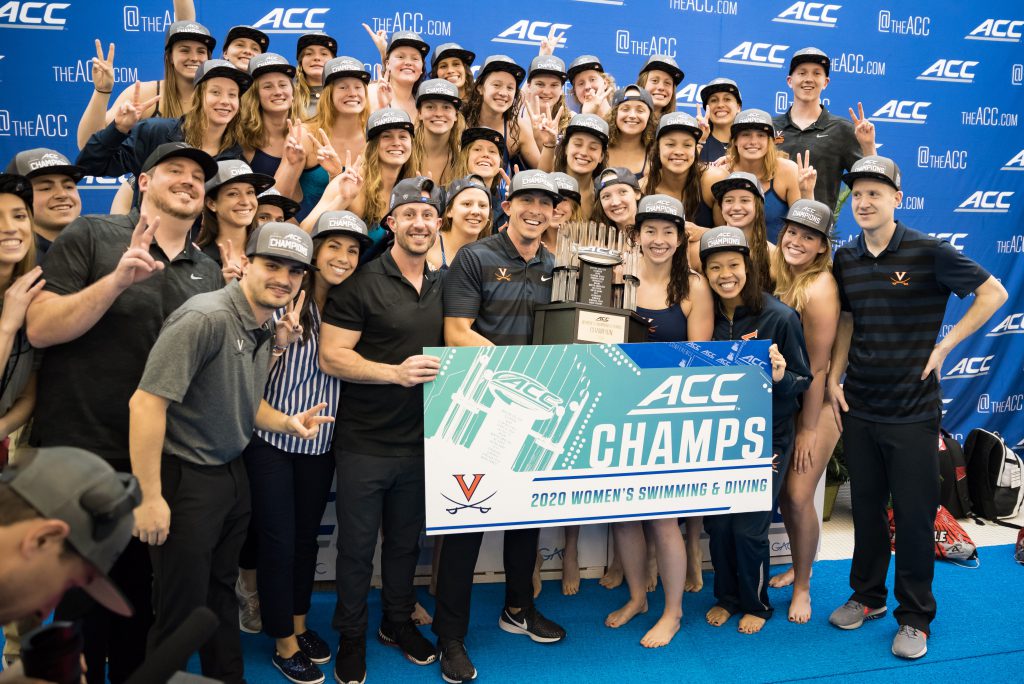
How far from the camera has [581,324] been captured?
151 inches

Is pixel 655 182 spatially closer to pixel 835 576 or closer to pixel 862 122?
pixel 862 122

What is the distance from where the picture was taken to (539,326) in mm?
3928

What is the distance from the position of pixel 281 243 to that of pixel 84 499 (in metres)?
1.80

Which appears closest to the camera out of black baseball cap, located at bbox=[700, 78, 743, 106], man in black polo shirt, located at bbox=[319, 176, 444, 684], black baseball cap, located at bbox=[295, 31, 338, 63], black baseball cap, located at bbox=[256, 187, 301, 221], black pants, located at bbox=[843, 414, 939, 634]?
man in black polo shirt, located at bbox=[319, 176, 444, 684]

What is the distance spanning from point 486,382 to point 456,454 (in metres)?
0.35

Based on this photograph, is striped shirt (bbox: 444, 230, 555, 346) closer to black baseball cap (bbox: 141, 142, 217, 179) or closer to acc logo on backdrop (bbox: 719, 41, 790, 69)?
black baseball cap (bbox: 141, 142, 217, 179)

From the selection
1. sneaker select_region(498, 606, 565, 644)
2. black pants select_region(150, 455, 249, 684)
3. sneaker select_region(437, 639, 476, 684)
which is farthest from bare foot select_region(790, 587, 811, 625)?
black pants select_region(150, 455, 249, 684)

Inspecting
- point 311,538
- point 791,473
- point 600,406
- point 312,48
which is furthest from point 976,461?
point 312,48

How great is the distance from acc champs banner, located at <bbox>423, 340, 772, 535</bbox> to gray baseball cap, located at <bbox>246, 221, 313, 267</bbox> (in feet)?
2.59

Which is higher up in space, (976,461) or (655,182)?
(655,182)

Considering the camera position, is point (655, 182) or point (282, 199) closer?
point (282, 199)

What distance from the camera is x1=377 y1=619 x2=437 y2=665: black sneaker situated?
12.8 ft

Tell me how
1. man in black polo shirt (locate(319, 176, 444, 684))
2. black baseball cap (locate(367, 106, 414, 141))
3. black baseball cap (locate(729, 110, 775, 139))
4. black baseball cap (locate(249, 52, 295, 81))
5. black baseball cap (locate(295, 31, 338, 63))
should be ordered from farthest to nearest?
black baseball cap (locate(295, 31, 338, 63)), black baseball cap (locate(729, 110, 775, 139)), black baseball cap (locate(249, 52, 295, 81)), black baseball cap (locate(367, 106, 414, 141)), man in black polo shirt (locate(319, 176, 444, 684))

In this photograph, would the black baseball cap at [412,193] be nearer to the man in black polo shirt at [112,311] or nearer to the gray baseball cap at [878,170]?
the man in black polo shirt at [112,311]
